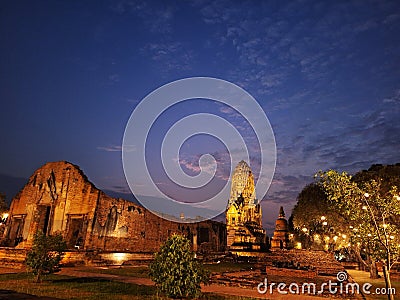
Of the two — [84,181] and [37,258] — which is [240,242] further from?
[37,258]

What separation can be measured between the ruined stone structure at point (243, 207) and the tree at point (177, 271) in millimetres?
49404

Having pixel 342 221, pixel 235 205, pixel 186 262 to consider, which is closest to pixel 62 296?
pixel 186 262

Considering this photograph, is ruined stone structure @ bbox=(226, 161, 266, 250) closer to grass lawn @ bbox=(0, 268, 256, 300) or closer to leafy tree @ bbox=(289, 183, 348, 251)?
leafy tree @ bbox=(289, 183, 348, 251)

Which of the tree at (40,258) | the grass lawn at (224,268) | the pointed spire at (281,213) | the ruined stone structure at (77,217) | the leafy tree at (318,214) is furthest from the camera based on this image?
the pointed spire at (281,213)

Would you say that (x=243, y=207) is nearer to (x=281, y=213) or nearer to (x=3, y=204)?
(x=281, y=213)

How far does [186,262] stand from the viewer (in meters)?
8.96

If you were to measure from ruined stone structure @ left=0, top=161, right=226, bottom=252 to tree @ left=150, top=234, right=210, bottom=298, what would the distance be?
24.3m

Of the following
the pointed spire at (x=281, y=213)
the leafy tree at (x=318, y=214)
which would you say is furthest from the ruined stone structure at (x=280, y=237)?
the leafy tree at (x=318, y=214)

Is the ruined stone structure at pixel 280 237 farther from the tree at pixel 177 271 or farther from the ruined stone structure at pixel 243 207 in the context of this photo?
the tree at pixel 177 271

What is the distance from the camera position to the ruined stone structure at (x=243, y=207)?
61994mm

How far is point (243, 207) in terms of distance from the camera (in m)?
69.6

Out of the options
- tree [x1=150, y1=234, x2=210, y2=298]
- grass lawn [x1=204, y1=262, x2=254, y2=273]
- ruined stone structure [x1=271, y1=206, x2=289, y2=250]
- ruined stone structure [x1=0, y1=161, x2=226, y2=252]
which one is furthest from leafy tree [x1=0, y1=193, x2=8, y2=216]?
tree [x1=150, y1=234, x2=210, y2=298]

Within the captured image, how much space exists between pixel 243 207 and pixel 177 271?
6245cm

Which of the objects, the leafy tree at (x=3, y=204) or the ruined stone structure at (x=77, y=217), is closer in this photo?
the ruined stone structure at (x=77, y=217)
